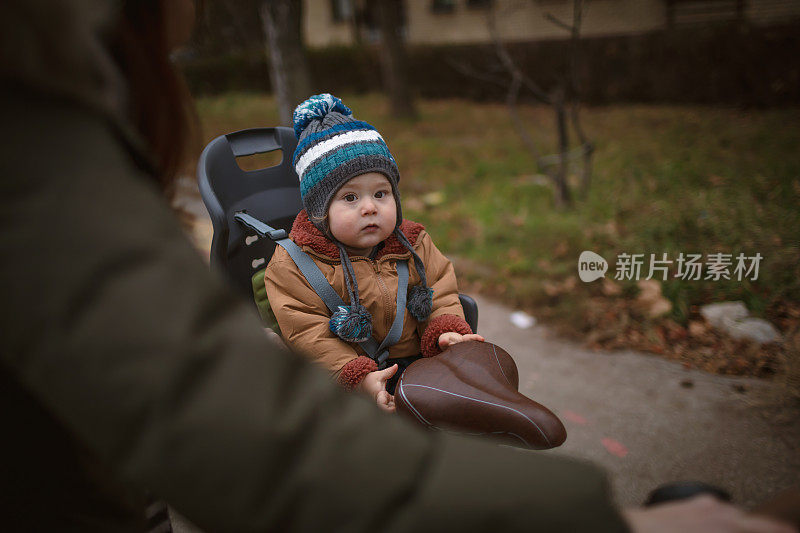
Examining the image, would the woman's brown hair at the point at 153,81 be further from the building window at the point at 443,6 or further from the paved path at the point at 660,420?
the building window at the point at 443,6

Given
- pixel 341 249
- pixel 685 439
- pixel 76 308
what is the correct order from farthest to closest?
1. pixel 685 439
2. pixel 341 249
3. pixel 76 308

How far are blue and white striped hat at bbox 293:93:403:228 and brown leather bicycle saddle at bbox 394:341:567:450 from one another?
690 mm

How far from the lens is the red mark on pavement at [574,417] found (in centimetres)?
299

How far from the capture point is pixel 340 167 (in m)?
1.88

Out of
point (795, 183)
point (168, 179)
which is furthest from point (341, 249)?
point (795, 183)

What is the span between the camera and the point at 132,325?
1.87 feet

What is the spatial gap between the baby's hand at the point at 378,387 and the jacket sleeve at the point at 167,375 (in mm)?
1027

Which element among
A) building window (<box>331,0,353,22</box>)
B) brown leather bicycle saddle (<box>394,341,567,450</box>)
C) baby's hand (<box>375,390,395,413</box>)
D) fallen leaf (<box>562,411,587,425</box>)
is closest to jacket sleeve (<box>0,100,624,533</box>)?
brown leather bicycle saddle (<box>394,341,567,450</box>)

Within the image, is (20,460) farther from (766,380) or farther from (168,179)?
(766,380)

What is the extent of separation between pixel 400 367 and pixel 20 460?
1399 mm

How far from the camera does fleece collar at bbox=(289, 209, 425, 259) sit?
1.99 meters

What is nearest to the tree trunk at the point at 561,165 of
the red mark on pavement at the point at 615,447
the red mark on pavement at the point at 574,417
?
the red mark on pavement at the point at 574,417

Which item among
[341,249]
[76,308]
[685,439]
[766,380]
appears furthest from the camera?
[766,380]

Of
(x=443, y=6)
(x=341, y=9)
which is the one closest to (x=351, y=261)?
(x=443, y=6)
